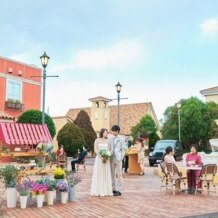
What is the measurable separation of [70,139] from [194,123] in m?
15.3

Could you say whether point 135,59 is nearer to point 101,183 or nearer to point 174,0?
point 174,0

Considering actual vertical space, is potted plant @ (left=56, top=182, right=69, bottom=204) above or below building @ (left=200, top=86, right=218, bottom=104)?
below

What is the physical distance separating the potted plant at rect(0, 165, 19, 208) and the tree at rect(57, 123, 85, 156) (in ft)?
78.0

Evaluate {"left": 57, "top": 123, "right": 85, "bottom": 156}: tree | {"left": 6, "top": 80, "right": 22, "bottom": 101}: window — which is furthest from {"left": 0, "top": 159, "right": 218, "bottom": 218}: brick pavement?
{"left": 6, "top": 80, "right": 22, "bottom": 101}: window

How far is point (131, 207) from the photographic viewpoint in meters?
9.73

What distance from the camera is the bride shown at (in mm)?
11734

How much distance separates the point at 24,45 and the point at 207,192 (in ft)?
42.6

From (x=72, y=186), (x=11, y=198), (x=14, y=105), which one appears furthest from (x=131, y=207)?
(x=14, y=105)

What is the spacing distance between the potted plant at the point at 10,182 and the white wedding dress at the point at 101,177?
2.64m

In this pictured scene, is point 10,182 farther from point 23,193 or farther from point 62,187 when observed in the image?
point 62,187

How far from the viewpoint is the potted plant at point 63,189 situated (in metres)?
10.0

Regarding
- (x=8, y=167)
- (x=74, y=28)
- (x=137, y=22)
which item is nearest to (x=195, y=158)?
(x=8, y=167)

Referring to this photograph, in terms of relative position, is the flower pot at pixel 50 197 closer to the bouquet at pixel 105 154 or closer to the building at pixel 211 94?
the bouquet at pixel 105 154

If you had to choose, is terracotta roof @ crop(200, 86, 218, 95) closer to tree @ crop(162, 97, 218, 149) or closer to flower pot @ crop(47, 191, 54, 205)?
tree @ crop(162, 97, 218, 149)
